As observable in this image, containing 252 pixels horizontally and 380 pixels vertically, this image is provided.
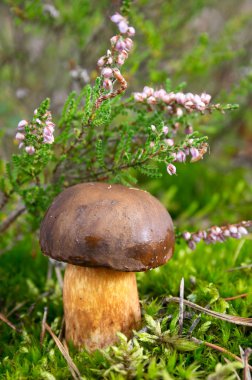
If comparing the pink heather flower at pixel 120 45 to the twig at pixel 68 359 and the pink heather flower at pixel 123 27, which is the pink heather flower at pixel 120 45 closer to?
the pink heather flower at pixel 123 27

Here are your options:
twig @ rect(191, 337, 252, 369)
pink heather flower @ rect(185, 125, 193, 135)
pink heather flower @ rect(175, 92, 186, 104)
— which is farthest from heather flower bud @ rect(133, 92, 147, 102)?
twig @ rect(191, 337, 252, 369)

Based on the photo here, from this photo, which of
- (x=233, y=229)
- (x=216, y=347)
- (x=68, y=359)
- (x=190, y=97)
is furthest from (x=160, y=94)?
(x=68, y=359)

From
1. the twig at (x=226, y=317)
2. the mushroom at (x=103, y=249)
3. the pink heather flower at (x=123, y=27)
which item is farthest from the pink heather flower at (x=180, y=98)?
the twig at (x=226, y=317)

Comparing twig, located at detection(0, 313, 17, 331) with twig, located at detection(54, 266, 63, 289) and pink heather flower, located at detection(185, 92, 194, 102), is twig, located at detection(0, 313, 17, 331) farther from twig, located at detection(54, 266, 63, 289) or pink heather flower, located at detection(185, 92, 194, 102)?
pink heather flower, located at detection(185, 92, 194, 102)

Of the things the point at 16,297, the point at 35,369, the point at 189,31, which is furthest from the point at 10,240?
the point at 189,31

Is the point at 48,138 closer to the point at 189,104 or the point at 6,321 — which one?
the point at 189,104

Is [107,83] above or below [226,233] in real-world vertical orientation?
above

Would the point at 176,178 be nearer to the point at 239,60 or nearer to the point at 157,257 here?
the point at 239,60
